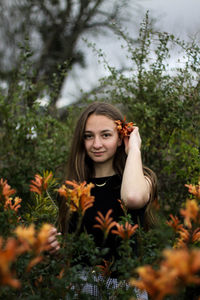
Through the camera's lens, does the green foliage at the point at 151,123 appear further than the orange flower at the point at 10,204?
Yes

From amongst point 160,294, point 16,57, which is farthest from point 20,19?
point 160,294

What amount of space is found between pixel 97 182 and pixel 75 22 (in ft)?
33.3

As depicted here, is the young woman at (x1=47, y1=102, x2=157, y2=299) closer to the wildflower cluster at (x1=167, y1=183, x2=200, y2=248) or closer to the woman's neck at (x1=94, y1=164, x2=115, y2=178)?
the woman's neck at (x1=94, y1=164, x2=115, y2=178)

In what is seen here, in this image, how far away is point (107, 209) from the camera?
6.61 ft

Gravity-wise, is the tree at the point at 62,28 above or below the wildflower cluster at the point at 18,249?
above

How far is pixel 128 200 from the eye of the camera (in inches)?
67.7

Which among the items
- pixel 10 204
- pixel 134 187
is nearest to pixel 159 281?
pixel 10 204

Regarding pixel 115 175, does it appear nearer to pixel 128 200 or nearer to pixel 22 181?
pixel 128 200

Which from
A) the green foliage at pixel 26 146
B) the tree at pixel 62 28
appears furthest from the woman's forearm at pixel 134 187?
the tree at pixel 62 28

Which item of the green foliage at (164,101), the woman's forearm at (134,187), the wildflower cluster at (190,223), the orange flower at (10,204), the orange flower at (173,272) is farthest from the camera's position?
Answer: the green foliage at (164,101)

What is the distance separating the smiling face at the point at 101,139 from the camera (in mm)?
2115

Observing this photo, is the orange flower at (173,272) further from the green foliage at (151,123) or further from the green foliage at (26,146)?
the green foliage at (26,146)

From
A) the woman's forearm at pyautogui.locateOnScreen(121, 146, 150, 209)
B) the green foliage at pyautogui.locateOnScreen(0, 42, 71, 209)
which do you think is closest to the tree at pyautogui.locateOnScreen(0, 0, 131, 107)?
the green foliage at pyautogui.locateOnScreen(0, 42, 71, 209)

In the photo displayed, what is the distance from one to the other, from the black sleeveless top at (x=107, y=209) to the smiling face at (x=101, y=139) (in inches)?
6.4
